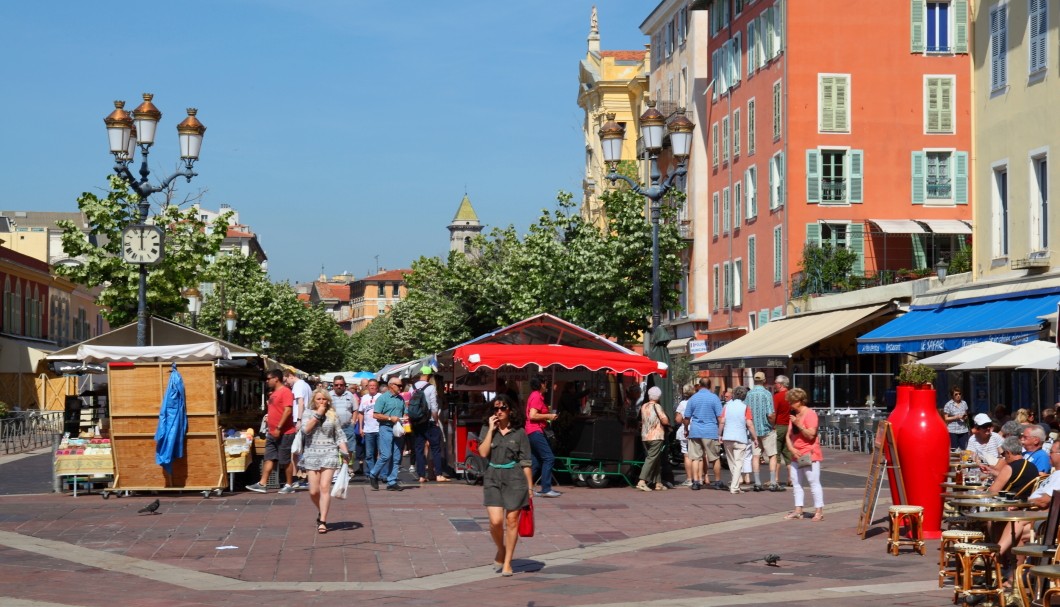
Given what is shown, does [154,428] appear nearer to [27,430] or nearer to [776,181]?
[27,430]

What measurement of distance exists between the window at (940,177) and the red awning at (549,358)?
2593 cm

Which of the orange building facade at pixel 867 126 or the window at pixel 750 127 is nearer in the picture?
the orange building facade at pixel 867 126

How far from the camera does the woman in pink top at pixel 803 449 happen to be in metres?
17.9

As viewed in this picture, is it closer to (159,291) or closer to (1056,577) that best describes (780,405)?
(1056,577)

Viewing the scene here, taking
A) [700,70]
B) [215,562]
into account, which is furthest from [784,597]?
[700,70]

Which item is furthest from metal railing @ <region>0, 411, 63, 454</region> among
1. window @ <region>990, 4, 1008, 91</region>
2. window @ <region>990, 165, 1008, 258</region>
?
window @ <region>990, 4, 1008, 91</region>

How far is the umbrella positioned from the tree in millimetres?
21030

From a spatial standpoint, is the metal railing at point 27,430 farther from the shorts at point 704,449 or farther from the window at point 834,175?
the window at point 834,175

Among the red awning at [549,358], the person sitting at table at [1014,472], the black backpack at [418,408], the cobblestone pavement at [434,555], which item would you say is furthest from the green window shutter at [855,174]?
the person sitting at table at [1014,472]

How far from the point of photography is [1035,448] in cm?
1376

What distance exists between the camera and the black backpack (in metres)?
23.5

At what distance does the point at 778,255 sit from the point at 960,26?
348 inches

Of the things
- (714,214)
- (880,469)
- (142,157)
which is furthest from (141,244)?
(714,214)

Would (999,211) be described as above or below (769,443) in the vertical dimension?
above
